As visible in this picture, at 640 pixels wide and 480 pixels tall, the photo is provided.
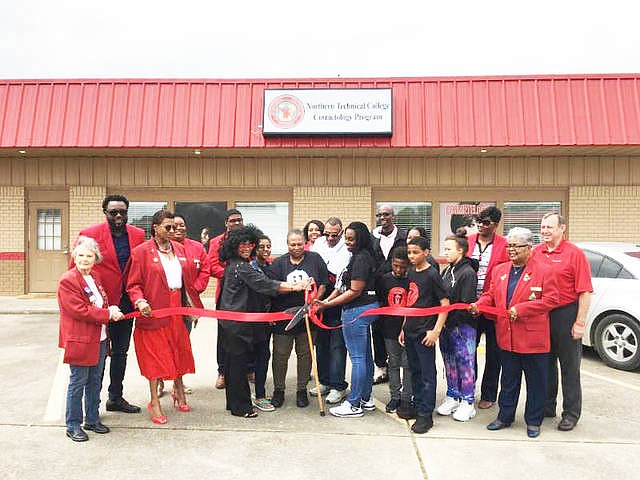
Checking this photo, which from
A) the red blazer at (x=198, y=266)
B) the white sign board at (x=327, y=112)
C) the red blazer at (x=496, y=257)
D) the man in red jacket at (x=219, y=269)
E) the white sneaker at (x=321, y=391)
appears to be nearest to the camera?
the red blazer at (x=496, y=257)

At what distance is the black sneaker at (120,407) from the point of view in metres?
5.18

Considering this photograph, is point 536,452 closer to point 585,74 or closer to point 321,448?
point 321,448

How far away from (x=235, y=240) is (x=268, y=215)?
8.44m

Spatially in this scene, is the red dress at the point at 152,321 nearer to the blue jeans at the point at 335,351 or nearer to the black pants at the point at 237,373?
the black pants at the point at 237,373

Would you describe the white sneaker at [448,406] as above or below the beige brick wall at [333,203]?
below

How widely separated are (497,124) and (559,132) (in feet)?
4.29

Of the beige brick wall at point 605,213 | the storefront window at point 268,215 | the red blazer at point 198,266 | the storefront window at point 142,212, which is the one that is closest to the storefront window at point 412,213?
the storefront window at point 268,215

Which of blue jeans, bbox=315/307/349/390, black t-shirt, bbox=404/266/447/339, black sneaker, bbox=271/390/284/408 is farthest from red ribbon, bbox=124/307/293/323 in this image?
black t-shirt, bbox=404/266/447/339

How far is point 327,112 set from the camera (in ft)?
39.5

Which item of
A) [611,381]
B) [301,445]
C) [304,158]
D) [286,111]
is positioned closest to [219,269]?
[301,445]

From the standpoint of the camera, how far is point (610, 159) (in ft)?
42.2

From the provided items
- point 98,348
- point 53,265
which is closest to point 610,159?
point 98,348

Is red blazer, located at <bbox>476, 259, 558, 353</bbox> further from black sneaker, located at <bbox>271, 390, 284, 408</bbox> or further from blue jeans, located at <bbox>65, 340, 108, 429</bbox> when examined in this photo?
blue jeans, located at <bbox>65, 340, 108, 429</bbox>

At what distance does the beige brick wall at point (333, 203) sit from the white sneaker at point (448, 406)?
315 inches
